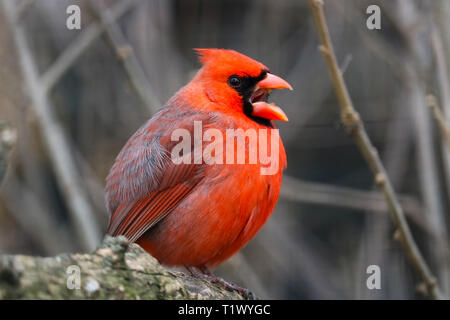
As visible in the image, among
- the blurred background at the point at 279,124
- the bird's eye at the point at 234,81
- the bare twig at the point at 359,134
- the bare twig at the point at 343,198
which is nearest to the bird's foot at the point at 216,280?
the bare twig at the point at 359,134

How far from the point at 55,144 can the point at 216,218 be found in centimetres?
160

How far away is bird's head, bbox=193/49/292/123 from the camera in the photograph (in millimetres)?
3031

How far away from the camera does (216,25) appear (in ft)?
18.1

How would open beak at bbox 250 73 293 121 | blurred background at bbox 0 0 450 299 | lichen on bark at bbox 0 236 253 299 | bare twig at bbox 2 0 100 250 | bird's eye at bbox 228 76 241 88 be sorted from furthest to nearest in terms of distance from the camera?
blurred background at bbox 0 0 450 299 → bare twig at bbox 2 0 100 250 → bird's eye at bbox 228 76 241 88 → open beak at bbox 250 73 293 121 → lichen on bark at bbox 0 236 253 299

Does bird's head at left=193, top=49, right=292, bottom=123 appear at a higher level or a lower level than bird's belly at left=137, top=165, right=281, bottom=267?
higher

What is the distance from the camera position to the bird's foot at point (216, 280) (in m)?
2.72

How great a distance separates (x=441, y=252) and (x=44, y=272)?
2737 millimetres

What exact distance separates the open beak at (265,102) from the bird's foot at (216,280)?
2.69 feet

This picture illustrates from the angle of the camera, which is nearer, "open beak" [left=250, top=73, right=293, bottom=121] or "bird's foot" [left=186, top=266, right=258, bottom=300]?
"bird's foot" [left=186, top=266, right=258, bottom=300]

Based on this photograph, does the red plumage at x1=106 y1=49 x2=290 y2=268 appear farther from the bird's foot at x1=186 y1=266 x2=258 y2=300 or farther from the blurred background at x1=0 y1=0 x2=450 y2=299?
the blurred background at x1=0 y1=0 x2=450 y2=299

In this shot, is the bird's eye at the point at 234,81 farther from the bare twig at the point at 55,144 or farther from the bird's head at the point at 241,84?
the bare twig at the point at 55,144

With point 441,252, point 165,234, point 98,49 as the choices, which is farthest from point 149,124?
point 98,49

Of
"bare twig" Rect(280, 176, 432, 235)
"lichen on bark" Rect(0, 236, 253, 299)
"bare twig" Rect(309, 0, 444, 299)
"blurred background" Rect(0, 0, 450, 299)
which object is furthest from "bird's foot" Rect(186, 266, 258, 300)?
"bare twig" Rect(280, 176, 432, 235)

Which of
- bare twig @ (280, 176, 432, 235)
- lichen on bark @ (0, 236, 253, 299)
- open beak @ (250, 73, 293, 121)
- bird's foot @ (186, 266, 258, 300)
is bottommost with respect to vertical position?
bird's foot @ (186, 266, 258, 300)
